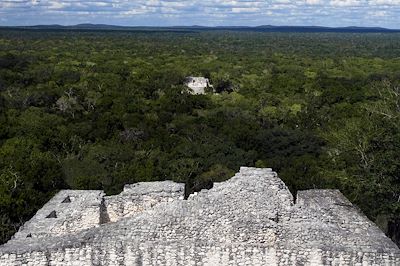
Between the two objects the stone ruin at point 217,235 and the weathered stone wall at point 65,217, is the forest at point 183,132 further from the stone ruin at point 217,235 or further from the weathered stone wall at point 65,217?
the stone ruin at point 217,235

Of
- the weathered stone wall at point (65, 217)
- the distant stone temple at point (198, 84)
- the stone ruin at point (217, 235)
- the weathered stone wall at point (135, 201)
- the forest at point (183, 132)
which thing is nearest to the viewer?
the stone ruin at point (217, 235)

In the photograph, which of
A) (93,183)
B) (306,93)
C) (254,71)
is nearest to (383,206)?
(93,183)

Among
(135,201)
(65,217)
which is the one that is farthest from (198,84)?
(65,217)

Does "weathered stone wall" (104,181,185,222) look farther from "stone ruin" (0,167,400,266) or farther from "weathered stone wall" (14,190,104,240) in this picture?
"stone ruin" (0,167,400,266)

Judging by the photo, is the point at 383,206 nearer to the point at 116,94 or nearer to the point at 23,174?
the point at 23,174

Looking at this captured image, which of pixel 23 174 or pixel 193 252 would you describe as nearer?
pixel 193 252

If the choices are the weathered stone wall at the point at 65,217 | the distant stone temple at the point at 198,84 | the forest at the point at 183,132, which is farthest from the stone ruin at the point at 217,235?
the distant stone temple at the point at 198,84
